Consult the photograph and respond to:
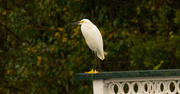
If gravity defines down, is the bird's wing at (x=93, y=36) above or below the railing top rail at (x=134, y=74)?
above

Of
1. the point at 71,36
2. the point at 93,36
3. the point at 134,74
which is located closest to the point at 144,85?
the point at 134,74

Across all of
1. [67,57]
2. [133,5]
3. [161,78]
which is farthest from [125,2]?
[161,78]

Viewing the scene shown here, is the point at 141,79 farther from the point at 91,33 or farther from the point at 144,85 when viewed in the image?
the point at 91,33

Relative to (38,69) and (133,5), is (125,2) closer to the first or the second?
(133,5)

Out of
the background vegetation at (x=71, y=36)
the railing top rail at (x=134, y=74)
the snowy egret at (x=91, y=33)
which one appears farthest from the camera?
the background vegetation at (x=71, y=36)

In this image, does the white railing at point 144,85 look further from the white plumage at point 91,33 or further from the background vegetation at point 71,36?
the background vegetation at point 71,36

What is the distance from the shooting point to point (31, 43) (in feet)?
31.3

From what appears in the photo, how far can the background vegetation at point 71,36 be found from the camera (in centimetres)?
839

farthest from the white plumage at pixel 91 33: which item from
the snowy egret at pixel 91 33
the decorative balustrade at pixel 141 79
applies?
the decorative balustrade at pixel 141 79

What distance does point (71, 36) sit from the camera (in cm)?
886

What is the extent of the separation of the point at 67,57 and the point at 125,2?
1.72 meters

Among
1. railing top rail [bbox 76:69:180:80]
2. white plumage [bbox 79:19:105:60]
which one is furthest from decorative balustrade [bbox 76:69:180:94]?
white plumage [bbox 79:19:105:60]

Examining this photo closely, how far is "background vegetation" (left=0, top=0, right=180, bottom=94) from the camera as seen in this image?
839 cm

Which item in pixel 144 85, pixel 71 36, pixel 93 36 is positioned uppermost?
pixel 71 36
